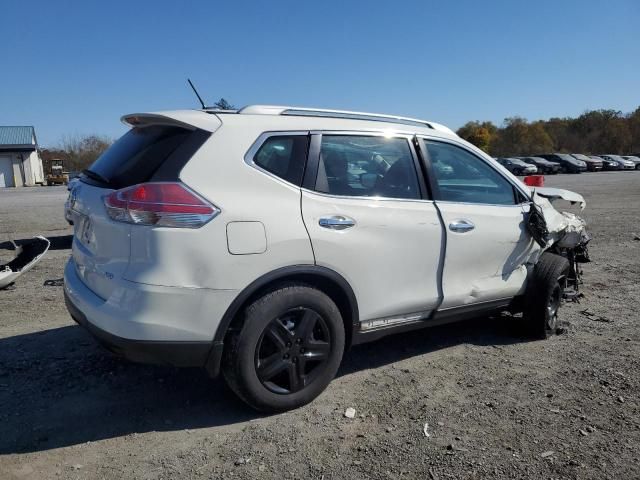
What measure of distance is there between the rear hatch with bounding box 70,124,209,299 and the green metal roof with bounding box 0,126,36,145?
195 ft

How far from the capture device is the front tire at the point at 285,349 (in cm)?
304

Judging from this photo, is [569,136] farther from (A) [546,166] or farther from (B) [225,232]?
(B) [225,232]

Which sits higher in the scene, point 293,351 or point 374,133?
point 374,133

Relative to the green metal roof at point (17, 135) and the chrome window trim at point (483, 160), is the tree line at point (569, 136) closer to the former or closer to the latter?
the green metal roof at point (17, 135)

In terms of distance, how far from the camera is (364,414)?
10.9 feet

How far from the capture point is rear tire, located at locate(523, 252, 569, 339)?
14.8 feet

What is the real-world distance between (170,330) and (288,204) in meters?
0.99

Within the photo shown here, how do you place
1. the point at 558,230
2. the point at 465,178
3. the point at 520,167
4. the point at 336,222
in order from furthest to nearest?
the point at 520,167 < the point at 558,230 < the point at 465,178 < the point at 336,222

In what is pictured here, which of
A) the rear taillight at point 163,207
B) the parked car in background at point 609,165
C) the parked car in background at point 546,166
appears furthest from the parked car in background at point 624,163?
the rear taillight at point 163,207

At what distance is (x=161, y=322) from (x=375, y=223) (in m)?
1.49

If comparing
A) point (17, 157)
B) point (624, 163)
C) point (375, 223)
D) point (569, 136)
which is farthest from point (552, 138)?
point (375, 223)

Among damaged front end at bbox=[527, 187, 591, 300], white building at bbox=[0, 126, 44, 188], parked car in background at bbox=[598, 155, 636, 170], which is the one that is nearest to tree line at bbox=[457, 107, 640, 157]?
parked car in background at bbox=[598, 155, 636, 170]

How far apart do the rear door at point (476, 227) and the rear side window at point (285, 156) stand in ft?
3.54

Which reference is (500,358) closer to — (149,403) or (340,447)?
(340,447)
